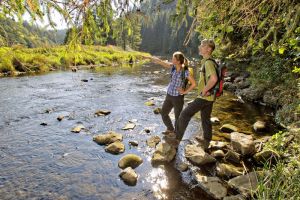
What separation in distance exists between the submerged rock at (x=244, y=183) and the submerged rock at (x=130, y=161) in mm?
2181

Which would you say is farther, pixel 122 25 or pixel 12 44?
pixel 122 25

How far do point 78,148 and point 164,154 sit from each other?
2471 mm

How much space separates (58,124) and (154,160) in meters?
4.62

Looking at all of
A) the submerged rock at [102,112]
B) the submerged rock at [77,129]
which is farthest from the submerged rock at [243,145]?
the submerged rock at [102,112]

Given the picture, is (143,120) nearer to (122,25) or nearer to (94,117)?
(94,117)

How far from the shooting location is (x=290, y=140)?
18.5 ft

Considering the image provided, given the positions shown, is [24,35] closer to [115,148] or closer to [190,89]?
[115,148]

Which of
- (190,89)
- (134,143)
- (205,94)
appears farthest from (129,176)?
(190,89)

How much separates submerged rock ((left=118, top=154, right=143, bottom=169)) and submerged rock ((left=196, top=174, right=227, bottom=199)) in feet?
4.90

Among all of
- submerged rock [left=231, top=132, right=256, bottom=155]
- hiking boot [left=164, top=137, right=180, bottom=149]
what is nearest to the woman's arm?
hiking boot [left=164, top=137, right=180, bottom=149]

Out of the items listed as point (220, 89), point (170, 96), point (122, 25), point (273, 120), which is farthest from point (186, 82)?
point (273, 120)

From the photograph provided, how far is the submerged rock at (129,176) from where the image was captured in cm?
553

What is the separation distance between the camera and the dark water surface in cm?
527

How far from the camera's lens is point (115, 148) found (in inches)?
279
